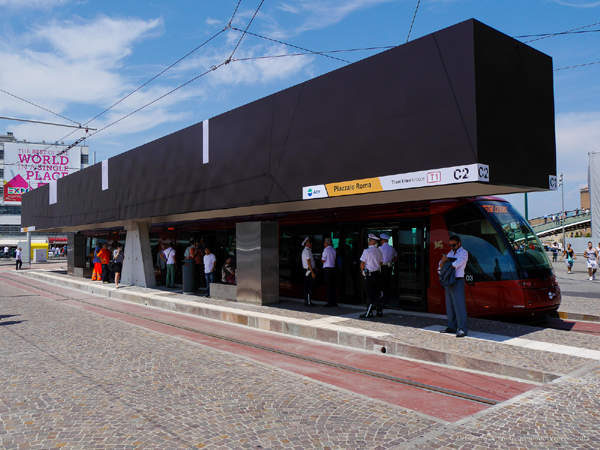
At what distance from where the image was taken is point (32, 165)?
50.3 meters

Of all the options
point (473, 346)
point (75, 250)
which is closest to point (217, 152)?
point (473, 346)

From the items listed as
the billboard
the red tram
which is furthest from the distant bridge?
the billboard

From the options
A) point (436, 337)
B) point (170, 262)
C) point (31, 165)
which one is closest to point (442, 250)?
point (436, 337)

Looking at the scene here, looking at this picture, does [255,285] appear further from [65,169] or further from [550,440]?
[65,169]

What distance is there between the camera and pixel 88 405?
4840 millimetres

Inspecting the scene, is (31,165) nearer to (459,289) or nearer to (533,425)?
(459,289)

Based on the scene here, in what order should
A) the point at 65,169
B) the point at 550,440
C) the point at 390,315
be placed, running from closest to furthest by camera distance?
1. the point at 550,440
2. the point at 390,315
3. the point at 65,169

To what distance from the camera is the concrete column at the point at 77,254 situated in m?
25.7

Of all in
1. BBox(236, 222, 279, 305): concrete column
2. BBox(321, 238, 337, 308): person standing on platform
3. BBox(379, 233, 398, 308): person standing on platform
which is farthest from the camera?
BBox(236, 222, 279, 305): concrete column

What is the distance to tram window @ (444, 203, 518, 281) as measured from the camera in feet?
29.5

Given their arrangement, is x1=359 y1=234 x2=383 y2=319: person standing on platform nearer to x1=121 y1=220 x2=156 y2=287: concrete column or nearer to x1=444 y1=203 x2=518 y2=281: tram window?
x1=444 y1=203 x2=518 y2=281: tram window

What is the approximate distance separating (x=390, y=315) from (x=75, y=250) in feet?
69.7

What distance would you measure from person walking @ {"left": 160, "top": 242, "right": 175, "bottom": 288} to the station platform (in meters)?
5.13

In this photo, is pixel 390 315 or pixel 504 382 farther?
pixel 390 315
